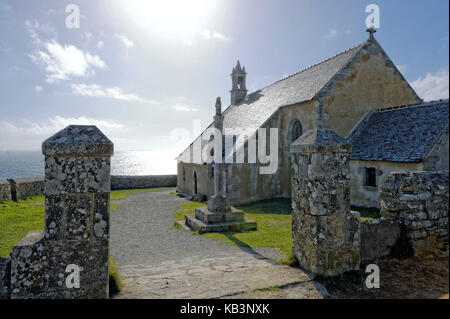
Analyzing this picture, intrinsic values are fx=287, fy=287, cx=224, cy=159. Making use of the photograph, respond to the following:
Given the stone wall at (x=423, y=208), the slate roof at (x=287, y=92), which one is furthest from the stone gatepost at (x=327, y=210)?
the slate roof at (x=287, y=92)

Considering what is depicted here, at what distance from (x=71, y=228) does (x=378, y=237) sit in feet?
16.5

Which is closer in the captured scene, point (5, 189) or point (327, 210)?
point (327, 210)

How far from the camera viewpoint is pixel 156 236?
9.25 meters

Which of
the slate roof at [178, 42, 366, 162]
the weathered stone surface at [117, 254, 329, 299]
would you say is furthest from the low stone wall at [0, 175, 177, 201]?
the weathered stone surface at [117, 254, 329, 299]

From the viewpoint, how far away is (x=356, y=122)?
52.6 ft

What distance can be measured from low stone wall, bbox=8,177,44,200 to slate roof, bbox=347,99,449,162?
17.9 meters

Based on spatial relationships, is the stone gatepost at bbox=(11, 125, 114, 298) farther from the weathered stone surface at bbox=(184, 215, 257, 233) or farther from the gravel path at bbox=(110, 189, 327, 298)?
the weathered stone surface at bbox=(184, 215, 257, 233)

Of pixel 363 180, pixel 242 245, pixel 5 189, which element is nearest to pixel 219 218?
pixel 242 245

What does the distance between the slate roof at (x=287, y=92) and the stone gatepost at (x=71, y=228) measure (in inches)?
549

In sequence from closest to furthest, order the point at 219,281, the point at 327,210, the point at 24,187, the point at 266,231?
the point at 219,281 → the point at 327,210 → the point at 266,231 → the point at 24,187

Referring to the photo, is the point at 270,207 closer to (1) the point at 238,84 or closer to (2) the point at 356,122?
(2) the point at 356,122
